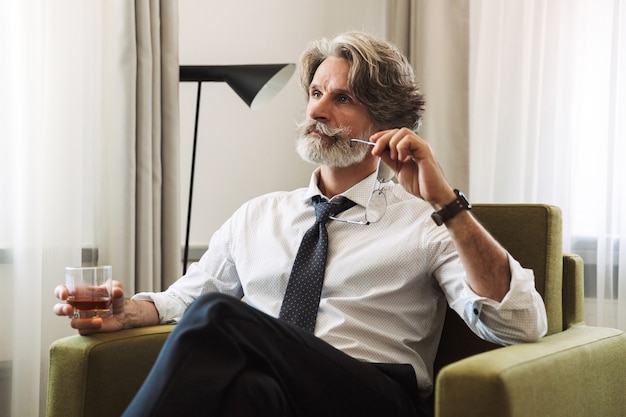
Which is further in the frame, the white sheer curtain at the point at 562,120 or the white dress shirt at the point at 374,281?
the white sheer curtain at the point at 562,120

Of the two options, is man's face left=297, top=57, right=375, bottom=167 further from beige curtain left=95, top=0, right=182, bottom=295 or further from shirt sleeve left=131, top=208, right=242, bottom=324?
beige curtain left=95, top=0, right=182, bottom=295

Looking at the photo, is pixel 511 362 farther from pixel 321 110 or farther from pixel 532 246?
pixel 321 110

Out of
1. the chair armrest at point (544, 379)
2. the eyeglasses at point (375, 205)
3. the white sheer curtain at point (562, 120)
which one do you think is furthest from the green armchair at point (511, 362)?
the white sheer curtain at point (562, 120)

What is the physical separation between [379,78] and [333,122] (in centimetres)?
17

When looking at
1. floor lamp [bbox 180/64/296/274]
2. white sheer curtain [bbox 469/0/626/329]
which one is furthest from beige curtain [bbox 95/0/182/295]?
white sheer curtain [bbox 469/0/626/329]

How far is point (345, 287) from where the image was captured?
1934 millimetres

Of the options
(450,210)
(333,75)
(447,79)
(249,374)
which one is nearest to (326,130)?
(333,75)

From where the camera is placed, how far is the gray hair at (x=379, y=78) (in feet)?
6.92

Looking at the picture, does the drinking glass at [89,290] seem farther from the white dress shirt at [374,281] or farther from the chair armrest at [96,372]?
the white dress shirt at [374,281]

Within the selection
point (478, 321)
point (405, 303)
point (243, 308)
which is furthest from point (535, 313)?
point (243, 308)

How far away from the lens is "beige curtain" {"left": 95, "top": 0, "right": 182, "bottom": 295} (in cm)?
268

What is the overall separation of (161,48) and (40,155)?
1.81 feet

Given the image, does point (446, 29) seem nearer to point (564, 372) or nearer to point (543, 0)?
point (543, 0)

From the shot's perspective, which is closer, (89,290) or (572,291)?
(89,290)
